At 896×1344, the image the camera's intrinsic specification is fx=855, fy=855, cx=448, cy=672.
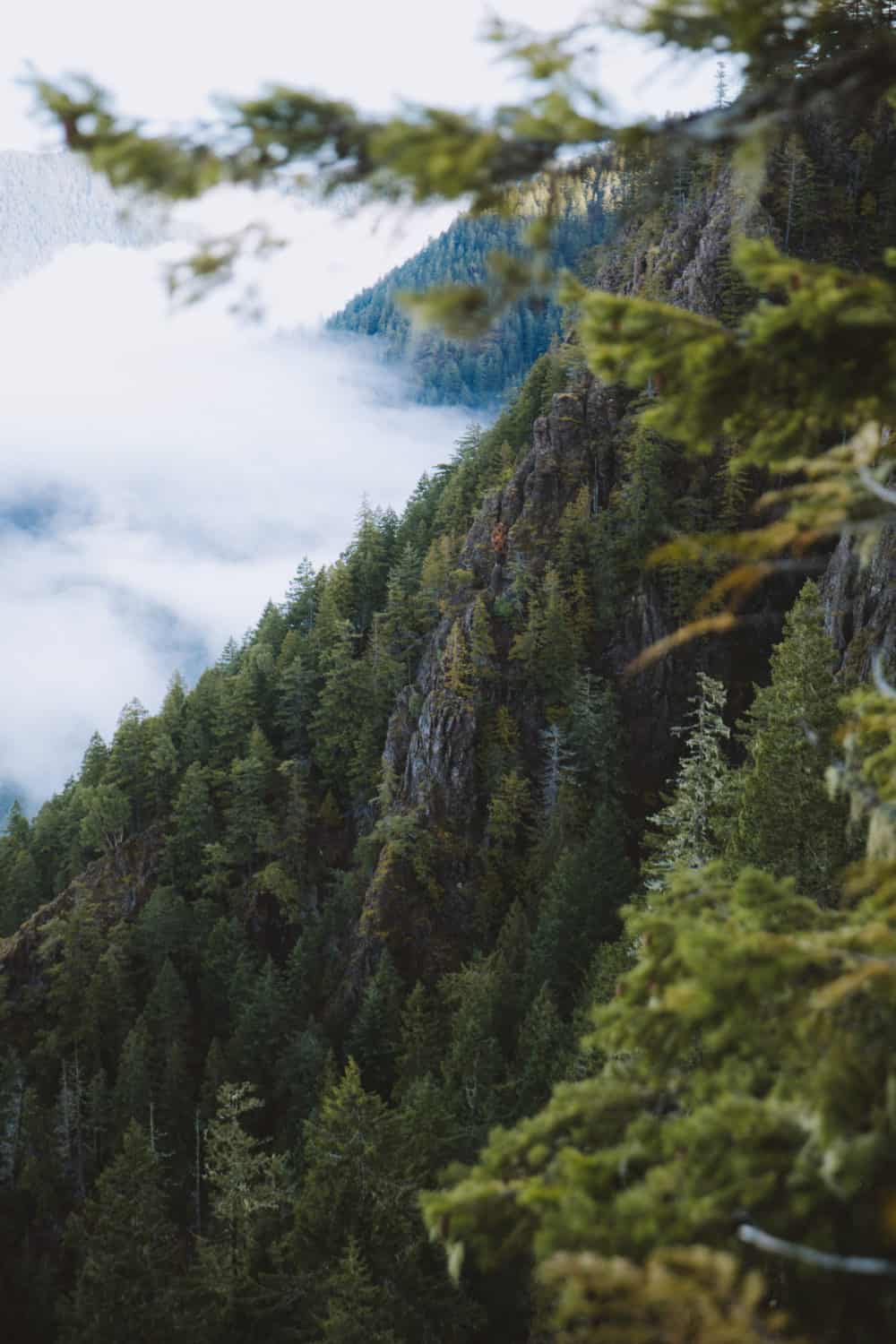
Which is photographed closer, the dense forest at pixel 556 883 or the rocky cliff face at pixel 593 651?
the dense forest at pixel 556 883

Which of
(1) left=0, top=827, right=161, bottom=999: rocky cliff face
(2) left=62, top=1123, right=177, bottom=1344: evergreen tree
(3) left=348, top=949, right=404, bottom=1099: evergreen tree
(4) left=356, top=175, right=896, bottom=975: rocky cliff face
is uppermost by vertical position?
(4) left=356, top=175, right=896, bottom=975: rocky cliff face

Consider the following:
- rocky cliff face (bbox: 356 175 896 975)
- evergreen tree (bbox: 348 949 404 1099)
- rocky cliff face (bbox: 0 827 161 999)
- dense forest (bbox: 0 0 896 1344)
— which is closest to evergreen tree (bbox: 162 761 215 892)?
dense forest (bbox: 0 0 896 1344)

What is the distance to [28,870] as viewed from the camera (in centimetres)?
5688

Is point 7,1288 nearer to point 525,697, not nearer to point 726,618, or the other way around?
point 525,697

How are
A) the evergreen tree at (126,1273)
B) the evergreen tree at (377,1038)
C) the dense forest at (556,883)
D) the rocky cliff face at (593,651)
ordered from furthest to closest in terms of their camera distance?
the rocky cliff face at (593,651) < the evergreen tree at (377,1038) < the evergreen tree at (126,1273) < the dense forest at (556,883)

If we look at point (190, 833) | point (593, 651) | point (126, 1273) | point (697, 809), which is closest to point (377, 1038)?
point (126, 1273)

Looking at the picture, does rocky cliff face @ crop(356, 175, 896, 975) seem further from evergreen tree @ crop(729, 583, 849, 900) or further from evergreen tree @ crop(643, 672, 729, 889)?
evergreen tree @ crop(729, 583, 849, 900)

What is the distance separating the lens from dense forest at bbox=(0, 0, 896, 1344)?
14.1 feet

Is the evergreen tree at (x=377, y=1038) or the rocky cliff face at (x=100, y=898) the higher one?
the evergreen tree at (x=377, y=1038)

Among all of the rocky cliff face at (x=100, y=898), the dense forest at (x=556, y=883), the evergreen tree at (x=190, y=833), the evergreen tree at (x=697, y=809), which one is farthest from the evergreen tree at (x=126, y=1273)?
the evergreen tree at (x=190, y=833)

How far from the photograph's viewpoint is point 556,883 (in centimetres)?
3356

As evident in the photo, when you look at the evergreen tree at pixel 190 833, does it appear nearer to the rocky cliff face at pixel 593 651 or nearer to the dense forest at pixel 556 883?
the dense forest at pixel 556 883

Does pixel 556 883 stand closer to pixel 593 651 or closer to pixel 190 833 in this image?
pixel 593 651

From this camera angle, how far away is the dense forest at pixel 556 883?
430 cm
